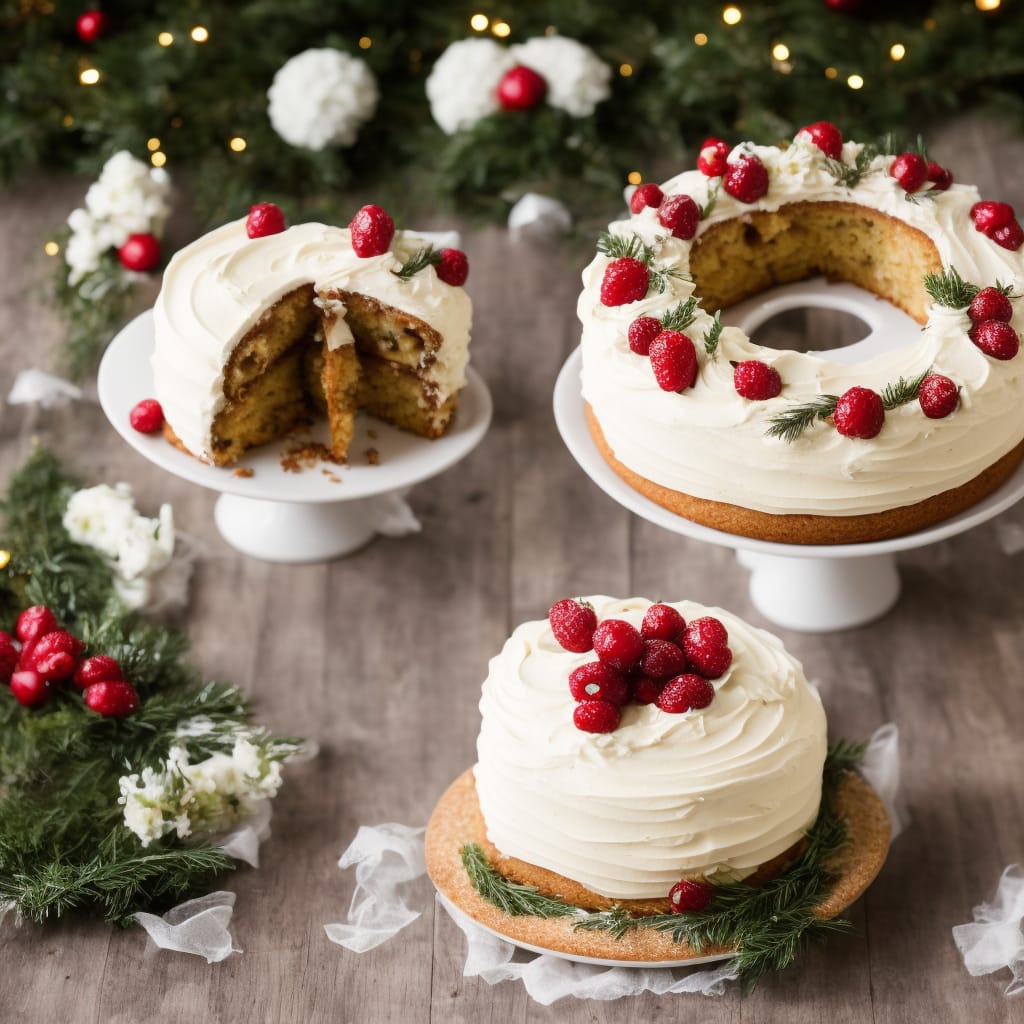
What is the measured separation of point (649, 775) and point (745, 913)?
0.36m

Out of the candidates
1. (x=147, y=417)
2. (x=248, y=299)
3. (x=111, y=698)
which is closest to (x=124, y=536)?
(x=147, y=417)

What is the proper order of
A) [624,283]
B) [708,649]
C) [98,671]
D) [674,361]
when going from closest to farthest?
[708,649]
[674,361]
[624,283]
[98,671]

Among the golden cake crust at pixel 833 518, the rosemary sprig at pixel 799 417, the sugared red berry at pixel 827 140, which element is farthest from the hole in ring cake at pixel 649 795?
the sugared red berry at pixel 827 140

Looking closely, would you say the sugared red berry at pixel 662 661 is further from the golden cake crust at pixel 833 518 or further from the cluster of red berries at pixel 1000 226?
the cluster of red berries at pixel 1000 226

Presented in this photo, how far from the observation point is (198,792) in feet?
10.5

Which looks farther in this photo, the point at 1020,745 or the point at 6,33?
the point at 6,33

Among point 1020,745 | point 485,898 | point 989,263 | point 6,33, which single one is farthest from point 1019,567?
point 6,33

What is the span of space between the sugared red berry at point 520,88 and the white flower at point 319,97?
17.0 inches

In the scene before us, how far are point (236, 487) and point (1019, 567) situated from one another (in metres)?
1.97

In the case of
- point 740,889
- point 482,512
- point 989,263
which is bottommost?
point 482,512

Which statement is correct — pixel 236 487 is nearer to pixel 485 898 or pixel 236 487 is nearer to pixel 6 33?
pixel 485 898

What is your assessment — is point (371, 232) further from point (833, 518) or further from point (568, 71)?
point (568, 71)

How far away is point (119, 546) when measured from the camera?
3775 millimetres

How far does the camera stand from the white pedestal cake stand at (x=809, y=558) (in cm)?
352
